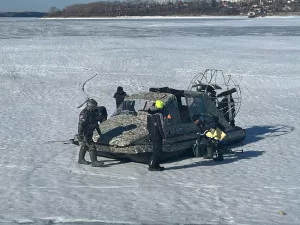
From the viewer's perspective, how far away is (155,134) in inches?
358

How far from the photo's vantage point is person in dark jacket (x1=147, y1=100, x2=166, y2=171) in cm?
909

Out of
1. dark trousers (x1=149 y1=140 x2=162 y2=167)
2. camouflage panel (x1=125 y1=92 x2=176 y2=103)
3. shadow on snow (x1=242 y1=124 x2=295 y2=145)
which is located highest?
camouflage panel (x1=125 y1=92 x2=176 y2=103)

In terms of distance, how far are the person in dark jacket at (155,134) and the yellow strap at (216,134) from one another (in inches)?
43.5

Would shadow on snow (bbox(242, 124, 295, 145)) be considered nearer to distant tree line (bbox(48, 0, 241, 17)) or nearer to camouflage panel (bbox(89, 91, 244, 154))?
camouflage panel (bbox(89, 91, 244, 154))

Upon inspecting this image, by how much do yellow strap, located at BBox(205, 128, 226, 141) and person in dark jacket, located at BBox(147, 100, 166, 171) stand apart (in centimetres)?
110

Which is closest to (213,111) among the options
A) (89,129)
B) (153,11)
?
(89,129)

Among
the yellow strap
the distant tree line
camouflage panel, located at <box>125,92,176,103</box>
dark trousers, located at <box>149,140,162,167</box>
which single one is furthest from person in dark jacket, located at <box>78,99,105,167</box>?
the distant tree line

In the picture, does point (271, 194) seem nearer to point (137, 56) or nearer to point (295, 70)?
point (295, 70)

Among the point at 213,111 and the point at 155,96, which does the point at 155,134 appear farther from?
the point at 213,111

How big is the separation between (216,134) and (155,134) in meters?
1.38

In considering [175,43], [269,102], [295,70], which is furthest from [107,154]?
[175,43]

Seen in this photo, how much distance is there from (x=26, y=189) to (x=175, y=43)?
29536 mm

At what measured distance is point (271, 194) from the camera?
8125 mm

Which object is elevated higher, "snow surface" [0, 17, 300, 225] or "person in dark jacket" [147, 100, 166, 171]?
"person in dark jacket" [147, 100, 166, 171]
